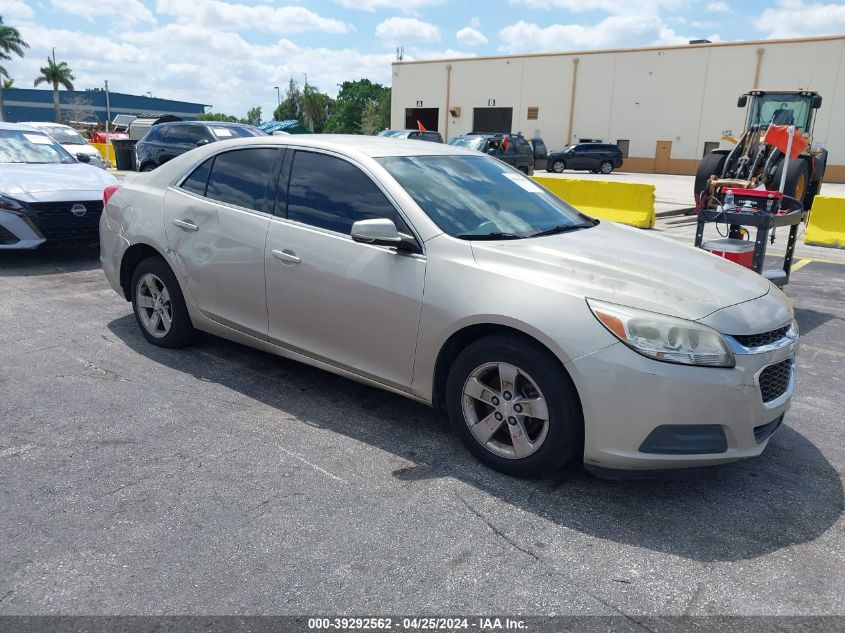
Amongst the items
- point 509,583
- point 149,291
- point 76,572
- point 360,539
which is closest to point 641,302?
point 509,583

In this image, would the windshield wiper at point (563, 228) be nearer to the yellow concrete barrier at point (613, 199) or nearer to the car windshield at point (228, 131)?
the yellow concrete barrier at point (613, 199)

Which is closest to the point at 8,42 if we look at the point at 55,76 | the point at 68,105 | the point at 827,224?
the point at 55,76

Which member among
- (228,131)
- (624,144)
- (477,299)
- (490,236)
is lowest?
(477,299)

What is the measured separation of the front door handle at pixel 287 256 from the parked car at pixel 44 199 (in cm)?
482

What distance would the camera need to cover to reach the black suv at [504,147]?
2203 centimetres

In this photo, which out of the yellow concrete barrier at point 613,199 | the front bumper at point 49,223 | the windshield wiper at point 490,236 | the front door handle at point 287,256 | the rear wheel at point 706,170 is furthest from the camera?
the yellow concrete barrier at point 613,199

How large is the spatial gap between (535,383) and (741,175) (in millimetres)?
10770

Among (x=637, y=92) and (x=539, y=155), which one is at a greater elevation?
(x=637, y=92)

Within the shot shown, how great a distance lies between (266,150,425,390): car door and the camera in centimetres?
369

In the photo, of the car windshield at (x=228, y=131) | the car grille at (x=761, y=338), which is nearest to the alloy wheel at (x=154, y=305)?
the car grille at (x=761, y=338)

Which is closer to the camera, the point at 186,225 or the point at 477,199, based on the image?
the point at 477,199

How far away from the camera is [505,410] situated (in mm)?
3346

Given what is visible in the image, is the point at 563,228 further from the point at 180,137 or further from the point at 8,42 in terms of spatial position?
the point at 8,42

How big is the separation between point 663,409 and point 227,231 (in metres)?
2.91
